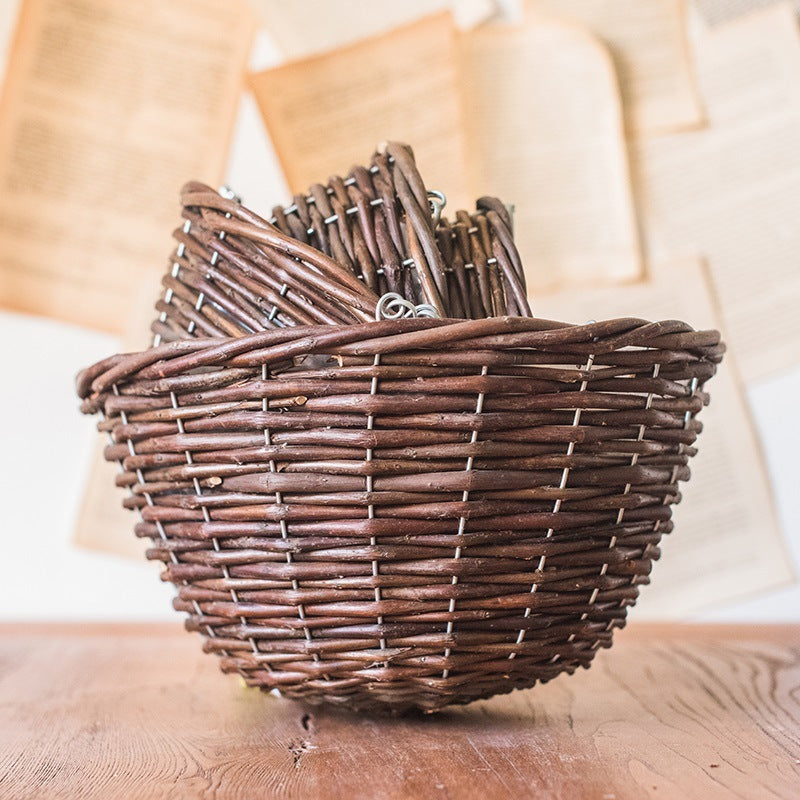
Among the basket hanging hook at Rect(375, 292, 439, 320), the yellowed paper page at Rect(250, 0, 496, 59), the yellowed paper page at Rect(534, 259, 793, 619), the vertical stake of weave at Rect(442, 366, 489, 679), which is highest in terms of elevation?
the yellowed paper page at Rect(250, 0, 496, 59)

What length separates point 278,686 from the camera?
578 mm

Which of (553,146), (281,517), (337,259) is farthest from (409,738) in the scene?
(553,146)

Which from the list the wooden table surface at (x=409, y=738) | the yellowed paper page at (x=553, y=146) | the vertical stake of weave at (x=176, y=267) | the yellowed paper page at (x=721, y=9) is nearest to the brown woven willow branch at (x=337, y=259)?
the vertical stake of weave at (x=176, y=267)

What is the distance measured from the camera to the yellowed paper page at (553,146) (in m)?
1.18

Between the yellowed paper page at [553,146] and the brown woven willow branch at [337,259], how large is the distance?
57cm

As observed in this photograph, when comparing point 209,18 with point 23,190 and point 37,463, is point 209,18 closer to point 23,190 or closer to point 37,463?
point 23,190

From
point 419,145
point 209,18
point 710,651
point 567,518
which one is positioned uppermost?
point 209,18

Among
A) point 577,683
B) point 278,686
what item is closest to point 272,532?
point 278,686

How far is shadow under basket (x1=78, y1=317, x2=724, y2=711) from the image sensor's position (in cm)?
49

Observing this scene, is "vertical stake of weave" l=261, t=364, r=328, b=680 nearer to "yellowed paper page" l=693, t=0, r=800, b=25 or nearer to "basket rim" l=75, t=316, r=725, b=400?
"basket rim" l=75, t=316, r=725, b=400

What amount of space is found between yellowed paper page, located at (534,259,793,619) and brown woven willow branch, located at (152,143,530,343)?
23.9 inches

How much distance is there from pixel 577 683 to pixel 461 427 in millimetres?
399

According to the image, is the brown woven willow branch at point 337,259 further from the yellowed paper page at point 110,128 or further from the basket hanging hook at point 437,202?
the yellowed paper page at point 110,128

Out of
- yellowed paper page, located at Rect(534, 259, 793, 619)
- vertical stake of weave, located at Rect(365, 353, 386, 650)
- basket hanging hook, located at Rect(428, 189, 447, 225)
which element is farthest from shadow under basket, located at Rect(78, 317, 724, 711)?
yellowed paper page, located at Rect(534, 259, 793, 619)
